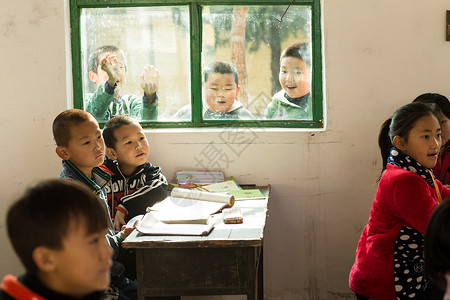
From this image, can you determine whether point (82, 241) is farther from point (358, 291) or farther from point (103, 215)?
point (358, 291)

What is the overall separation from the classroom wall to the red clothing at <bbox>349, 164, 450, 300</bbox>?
3.30 ft

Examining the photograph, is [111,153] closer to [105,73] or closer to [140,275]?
[105,73]

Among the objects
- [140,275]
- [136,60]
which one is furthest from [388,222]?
[136,60]

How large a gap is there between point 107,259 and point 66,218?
0.16 m

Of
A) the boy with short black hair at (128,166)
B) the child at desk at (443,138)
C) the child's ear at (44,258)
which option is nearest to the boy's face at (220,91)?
the boy with short black hair at (128,166)

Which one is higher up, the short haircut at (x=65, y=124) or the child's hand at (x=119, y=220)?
the short haircut at (x=65, y=124)

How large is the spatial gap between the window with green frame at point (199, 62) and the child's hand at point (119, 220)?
80 cm

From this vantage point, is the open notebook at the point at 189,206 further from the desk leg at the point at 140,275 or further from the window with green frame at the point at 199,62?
the window with green frame at the point at 199,62

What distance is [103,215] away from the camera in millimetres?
1485

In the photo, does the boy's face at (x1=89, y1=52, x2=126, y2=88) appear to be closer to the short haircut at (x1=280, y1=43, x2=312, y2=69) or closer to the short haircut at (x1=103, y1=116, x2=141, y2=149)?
the short haircut at (x1=103, y1=116, x2=141, y2=149)

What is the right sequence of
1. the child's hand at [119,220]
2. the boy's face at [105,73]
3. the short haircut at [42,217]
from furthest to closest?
1. the boy's face at [105,73]
2. the child's hand at [119,220]
3. the short haircut at [42,217]

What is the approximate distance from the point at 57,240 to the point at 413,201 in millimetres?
1521

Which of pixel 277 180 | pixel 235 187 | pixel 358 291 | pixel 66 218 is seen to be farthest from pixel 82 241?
pixel 277 180

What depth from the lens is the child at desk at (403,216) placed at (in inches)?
93.8
